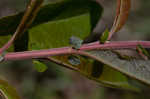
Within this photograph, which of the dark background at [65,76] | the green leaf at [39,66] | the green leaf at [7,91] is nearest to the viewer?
the green leaf at [7,91]

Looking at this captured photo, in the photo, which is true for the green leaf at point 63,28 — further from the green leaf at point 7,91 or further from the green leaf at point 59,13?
the green leaf at point 7,91

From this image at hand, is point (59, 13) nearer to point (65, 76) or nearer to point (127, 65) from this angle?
point (127, 65)

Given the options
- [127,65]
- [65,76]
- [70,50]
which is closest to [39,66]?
[70,50]

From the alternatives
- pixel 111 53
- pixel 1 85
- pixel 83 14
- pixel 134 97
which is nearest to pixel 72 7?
pixel 83 14

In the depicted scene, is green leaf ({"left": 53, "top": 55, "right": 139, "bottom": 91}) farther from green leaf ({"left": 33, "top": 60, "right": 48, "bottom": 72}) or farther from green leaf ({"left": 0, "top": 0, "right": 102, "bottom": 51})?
green leaf ({"left": 0, "top": 0, "right": 102, "bottom": 51})

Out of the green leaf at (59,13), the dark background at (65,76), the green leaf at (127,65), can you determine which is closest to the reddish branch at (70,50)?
the green leaf at (127,65)

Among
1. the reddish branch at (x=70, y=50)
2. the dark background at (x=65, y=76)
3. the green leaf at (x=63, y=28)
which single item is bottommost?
the dark background at (x=65, y=76)

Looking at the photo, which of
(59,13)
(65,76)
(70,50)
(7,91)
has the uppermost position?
(59,13)

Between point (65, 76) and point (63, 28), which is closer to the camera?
point (63, 28)

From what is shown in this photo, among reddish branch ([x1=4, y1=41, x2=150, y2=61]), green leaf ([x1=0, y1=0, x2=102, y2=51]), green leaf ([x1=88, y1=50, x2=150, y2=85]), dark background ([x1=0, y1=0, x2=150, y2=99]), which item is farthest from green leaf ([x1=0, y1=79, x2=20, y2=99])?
dark background ([x1=0, y1=0, x2=150, y2=99])
